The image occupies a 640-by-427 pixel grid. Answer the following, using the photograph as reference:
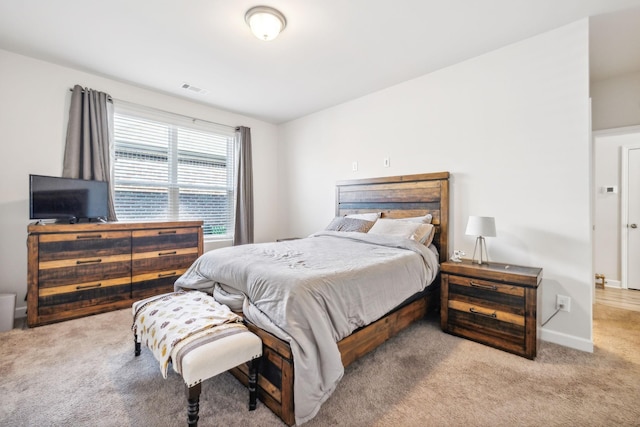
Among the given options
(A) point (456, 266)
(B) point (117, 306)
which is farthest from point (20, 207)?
(A) point (456, 266)

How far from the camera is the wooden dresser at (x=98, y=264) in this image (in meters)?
2.48

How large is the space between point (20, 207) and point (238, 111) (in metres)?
2.76

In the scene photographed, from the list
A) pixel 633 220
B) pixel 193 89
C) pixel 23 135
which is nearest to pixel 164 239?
pixel 23 135

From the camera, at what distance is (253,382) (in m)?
1.49

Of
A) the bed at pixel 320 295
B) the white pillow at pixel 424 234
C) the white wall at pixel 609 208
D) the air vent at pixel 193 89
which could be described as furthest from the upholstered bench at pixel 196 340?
the white wall at pixel 609 208

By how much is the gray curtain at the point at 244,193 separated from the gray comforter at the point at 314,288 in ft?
6.41

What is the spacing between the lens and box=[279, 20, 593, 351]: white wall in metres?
2.18

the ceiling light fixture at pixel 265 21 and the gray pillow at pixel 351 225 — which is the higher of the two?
the ceiling light fixture at pixel 265 21

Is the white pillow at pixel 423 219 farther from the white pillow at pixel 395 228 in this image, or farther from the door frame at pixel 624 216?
the door frame at pixel 624 216

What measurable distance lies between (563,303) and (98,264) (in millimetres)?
4229

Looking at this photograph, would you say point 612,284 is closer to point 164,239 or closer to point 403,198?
point 403,198

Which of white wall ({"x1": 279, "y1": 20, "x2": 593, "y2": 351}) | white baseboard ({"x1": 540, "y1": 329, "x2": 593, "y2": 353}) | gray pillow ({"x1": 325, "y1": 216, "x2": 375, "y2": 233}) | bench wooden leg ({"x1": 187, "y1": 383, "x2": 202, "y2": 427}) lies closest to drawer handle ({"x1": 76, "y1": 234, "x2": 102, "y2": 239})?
bench wooden leg ({"x1": 187, "y1": 383, "x2": 202, "y2": 427})

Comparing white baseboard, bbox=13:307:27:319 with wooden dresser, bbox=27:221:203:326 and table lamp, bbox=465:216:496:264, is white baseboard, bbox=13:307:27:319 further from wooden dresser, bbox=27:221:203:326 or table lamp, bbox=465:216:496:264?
table lamp, bbox=465:216:496:264

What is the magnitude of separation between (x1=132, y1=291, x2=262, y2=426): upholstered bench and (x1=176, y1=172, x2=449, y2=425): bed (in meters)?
0.10
